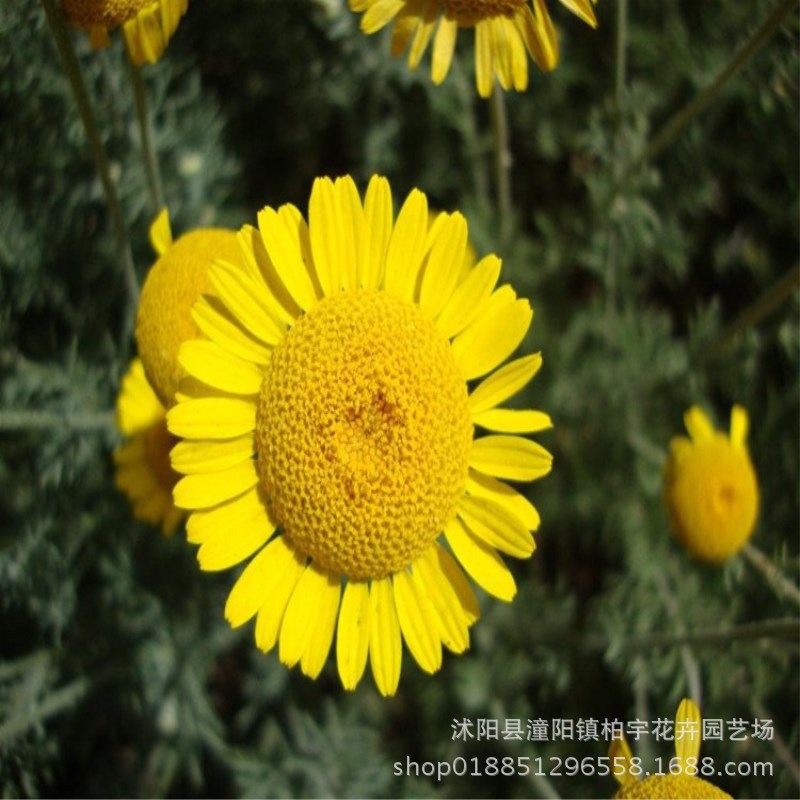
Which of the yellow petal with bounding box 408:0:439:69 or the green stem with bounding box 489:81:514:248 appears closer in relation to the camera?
the yellow petal with bounding box 408:0:439:69

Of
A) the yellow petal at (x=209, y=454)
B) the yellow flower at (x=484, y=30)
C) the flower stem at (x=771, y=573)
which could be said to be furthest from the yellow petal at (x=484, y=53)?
the flower stem at (x=771, y=573)

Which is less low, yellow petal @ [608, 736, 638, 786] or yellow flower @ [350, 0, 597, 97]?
yellow flower @ [350, 0, 597, 97]

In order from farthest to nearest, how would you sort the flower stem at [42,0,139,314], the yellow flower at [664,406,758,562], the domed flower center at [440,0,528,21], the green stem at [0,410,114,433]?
1. the yellow flower at [664,406,758,562]
2. the green stem at [0,410,114,433]
3. the domed flower center at [440,0,528,21]
4. the flower stem at [42,0,139,314]

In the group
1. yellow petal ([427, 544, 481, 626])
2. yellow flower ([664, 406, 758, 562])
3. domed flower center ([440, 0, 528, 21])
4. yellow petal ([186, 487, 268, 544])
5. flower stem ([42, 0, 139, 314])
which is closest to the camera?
flower stem ([42, 0, 139, 314])

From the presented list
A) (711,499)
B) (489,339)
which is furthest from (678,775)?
(489,339)

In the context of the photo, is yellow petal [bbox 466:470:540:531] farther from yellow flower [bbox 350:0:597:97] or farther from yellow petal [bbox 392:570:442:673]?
yellow flower [bbox 350:0:597:97]

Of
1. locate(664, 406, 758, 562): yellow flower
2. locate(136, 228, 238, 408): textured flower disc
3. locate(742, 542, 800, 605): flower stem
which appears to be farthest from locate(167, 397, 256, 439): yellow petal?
locate(742, 542, 800, 605): flower stem

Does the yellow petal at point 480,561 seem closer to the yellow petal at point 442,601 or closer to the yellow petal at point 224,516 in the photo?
the yellow petal at point 442,601

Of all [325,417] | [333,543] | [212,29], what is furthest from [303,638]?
[212,29]
